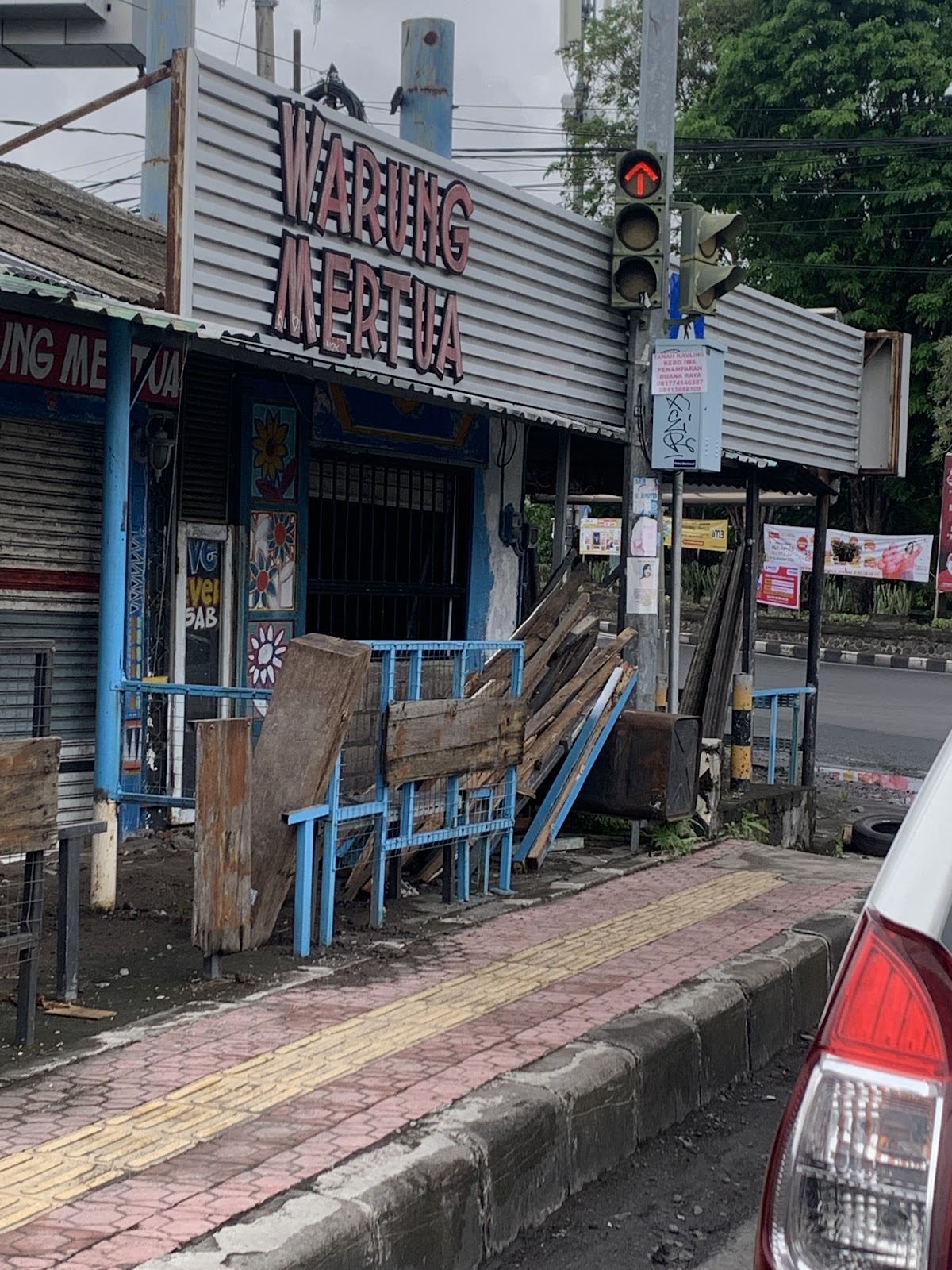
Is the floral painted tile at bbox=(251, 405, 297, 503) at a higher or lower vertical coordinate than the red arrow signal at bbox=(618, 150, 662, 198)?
lower

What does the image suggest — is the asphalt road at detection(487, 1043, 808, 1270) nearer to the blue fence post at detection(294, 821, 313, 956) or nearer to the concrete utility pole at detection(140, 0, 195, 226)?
the blue fence post at detection(294, 821, 313, 956)

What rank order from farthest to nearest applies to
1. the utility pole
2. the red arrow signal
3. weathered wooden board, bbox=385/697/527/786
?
the utility pole
the red arrow signal
weathered wooden board, bbox=385/697/527/786

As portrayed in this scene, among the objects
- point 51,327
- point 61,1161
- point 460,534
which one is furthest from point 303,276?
point 61,1161

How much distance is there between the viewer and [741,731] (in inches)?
423

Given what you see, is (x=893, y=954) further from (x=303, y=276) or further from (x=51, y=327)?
(x=51, y=327)

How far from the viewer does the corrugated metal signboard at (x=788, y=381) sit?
10.9 metres

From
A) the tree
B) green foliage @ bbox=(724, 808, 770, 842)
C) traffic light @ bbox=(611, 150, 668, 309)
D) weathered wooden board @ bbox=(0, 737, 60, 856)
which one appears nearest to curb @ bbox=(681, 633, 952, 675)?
the tree

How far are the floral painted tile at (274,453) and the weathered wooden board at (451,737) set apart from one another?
2515 mm

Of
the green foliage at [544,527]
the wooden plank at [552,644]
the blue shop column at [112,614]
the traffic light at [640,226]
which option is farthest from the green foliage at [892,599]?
the blue shop column at [112,614]

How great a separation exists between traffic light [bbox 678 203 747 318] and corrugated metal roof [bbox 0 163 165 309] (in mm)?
3289

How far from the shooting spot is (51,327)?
7305 millimetres

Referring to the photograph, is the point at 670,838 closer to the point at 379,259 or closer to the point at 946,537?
the point at 379,259

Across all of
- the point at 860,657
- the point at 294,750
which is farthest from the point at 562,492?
the point at 860,657

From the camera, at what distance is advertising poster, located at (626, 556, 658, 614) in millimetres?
8766
